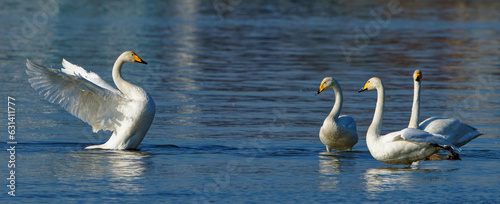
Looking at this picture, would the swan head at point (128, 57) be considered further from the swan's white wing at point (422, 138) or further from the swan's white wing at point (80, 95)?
the swan's white wing at point (422, 138)

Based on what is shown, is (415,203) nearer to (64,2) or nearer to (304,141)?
(304,141)

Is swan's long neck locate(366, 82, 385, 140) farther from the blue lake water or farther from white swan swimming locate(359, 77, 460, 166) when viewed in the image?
the blue lake water

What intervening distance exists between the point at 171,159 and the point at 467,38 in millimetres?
24197

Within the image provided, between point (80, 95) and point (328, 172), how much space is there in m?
3.53

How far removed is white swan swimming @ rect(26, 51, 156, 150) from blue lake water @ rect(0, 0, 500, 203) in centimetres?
31

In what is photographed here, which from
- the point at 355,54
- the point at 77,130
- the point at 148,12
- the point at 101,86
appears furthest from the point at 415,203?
the point at 148,12

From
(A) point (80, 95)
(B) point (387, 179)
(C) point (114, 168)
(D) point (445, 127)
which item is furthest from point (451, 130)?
(A) point (80, 95)

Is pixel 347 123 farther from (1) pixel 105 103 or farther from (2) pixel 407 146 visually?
(1) pixel 105 103

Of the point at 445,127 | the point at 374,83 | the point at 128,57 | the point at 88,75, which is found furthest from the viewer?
the point at 88,75

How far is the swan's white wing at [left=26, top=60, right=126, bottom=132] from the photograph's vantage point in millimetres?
10977

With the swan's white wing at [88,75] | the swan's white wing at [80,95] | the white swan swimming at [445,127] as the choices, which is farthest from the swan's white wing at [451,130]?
the swan's white wing at [88,75]

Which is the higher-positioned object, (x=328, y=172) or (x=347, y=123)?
(x=347, y=123)

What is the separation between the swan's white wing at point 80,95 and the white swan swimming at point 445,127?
12.7ft

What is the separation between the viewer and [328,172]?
33.1ft
